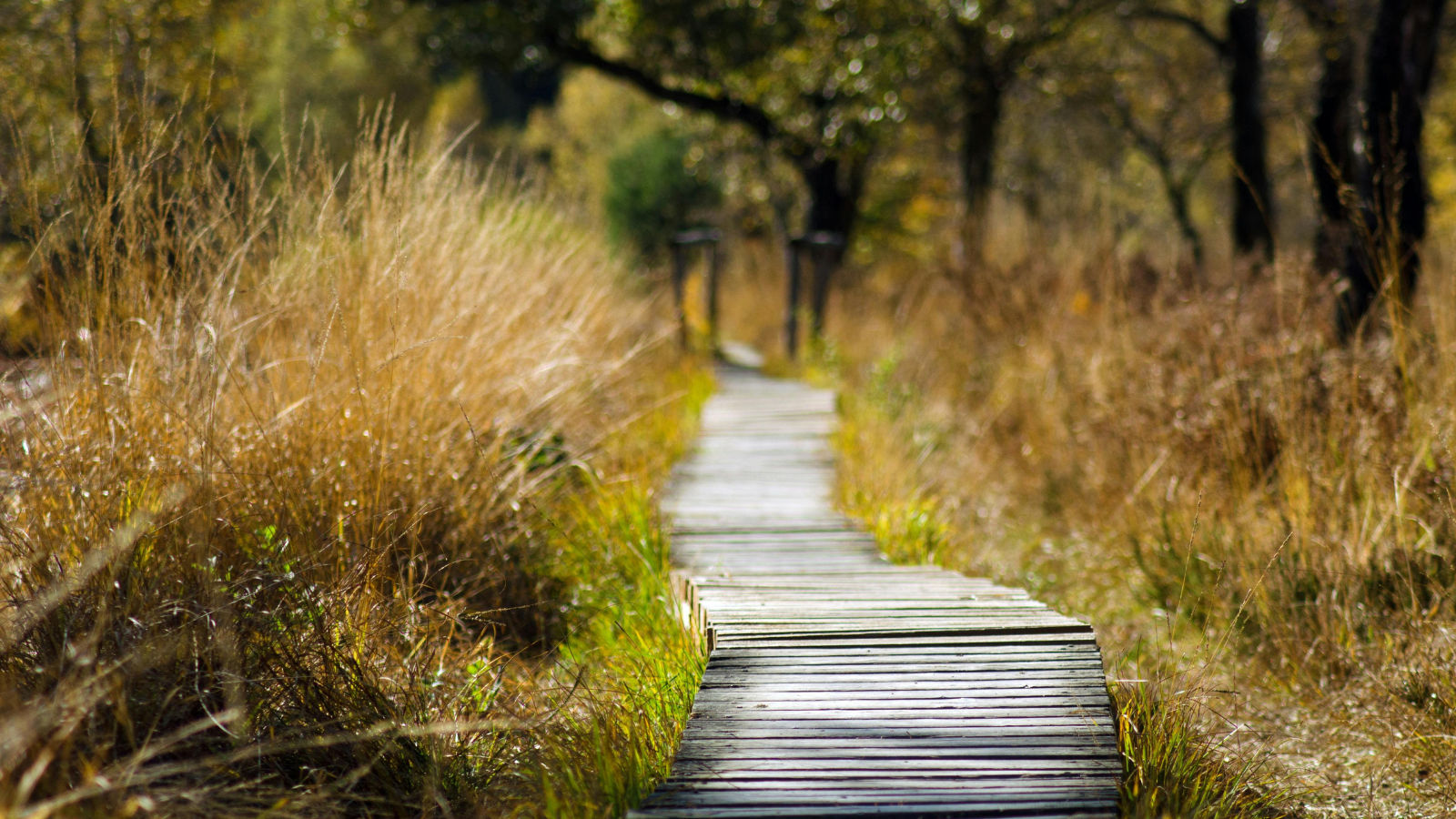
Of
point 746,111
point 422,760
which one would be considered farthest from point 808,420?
point 746,111

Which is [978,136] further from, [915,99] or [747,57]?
[747,57]

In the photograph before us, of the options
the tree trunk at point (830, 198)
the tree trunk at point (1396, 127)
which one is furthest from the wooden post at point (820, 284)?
the tree trunk at point (1396, 127)

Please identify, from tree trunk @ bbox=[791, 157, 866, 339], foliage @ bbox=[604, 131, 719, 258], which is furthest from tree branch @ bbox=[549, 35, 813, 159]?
foliage @ bbox=[604, 131, 719, 258]

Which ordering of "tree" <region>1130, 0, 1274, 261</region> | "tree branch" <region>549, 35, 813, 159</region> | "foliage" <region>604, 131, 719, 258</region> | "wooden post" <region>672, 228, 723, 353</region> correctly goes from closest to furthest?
"tree" <region>1130, 0, 1274, 261</region> → "wooden post" <region>672, 228, 723, 353</region> → "tree branch" <region>549, 35, 813, 159</region> → "foliage" <region>604, 131, 719, 258</region>

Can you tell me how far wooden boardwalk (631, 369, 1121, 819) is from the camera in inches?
79.3

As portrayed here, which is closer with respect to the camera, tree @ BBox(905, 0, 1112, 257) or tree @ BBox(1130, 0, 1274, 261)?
tree @ BBox(1130, 0, 1274, 261)

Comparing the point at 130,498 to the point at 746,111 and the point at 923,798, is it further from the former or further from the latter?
the point at 746,111

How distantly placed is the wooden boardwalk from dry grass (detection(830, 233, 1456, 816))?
168mm

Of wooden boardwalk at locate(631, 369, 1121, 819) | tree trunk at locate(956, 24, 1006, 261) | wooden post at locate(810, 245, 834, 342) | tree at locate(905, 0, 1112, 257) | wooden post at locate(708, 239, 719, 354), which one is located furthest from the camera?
wooden post at locate(708, 239, 719, 354)

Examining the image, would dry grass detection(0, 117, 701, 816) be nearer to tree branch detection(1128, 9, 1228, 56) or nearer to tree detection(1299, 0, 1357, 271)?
tree detection(1299, 0, 1357, 271)

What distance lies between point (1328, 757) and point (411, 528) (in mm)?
2312

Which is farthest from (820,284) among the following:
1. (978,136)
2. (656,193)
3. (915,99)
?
(656,193)

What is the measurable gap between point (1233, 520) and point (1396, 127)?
1.62 metres

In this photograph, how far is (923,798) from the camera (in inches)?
78.4
